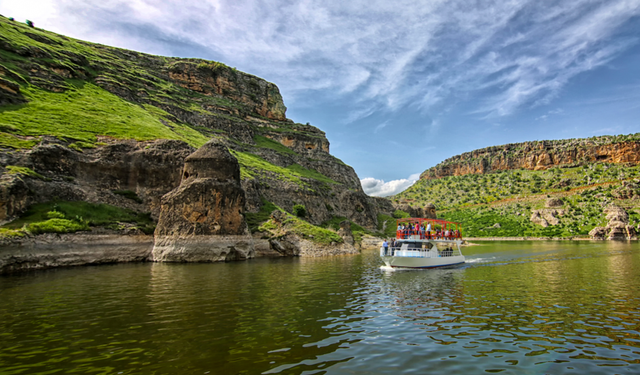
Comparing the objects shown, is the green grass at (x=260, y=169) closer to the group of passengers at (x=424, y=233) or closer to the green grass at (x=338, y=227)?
the green grass at (x=338, y=227)

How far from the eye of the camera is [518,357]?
10812 millimetres

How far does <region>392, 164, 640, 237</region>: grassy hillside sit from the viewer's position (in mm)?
118500

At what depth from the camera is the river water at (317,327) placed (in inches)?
408

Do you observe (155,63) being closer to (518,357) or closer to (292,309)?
(292,309)

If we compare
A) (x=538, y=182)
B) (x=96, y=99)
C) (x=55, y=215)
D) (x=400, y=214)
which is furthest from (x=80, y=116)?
(x=538, y=182)

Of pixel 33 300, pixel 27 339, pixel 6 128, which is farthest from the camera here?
pixel 6 128

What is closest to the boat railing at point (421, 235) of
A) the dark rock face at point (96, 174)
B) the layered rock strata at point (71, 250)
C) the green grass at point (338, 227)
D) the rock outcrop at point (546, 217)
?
the layered rock strata at point (71, 250)

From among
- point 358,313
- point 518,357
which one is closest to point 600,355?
point 518,357

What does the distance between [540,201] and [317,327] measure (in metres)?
167

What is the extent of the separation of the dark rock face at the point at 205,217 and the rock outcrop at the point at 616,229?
11269cm

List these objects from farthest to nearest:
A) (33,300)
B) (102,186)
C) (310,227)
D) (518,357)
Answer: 1. (310,227)
2. (102,186)
3. (33,300)
4. (518,357)

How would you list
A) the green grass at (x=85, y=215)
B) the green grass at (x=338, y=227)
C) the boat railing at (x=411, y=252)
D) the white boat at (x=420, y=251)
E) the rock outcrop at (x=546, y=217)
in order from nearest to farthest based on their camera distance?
the green grass at (x=85, y=215), the white boat at (x=420, y=251), the boat railing at (x=411, y=252), the green grass at (x=338, y=227), the rock outcrop at (x=546, y=217)

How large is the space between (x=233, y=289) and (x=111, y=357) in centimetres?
1338

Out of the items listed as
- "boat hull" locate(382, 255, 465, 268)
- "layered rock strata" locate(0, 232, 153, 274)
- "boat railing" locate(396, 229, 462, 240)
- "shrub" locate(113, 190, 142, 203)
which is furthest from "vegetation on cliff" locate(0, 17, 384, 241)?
"boat hull" locate(382, 255, 465, 268)
